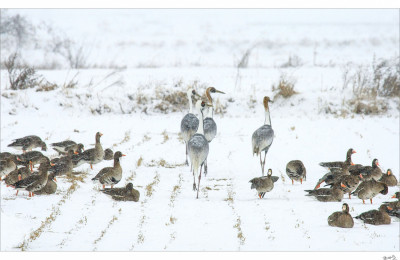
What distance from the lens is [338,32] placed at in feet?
177

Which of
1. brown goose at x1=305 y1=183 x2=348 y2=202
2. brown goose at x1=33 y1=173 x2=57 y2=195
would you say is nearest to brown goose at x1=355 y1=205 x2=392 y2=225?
brown goose at x1=305 y1=183 x2=348 y2=202

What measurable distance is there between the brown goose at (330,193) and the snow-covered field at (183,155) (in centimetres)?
16

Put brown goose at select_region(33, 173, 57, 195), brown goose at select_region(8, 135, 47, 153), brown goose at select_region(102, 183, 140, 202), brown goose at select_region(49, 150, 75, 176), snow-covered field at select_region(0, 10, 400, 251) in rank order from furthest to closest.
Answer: brown goose at select_region(8, 135, 47, 153) → brown goose at select_region(49, 150, 75, 176) → brown goose at select_region(33, 173, 57, 195) → brown goose at select_region(102, 183, 140, 202) → snow-covered field at select_region(0, 10, 400, 251)

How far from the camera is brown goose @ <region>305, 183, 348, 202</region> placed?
32.0ft

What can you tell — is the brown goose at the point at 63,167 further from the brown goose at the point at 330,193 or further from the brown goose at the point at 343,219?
the brown goose at the point at 343,219

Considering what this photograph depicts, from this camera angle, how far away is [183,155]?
1480cm

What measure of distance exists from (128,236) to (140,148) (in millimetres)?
7888

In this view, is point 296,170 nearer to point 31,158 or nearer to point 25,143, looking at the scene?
point 31,158

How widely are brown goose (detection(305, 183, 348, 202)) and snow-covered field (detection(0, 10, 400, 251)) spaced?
16 cm

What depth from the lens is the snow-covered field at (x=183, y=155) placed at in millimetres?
7699

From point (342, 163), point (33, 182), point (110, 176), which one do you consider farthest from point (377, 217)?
point (33, 182)

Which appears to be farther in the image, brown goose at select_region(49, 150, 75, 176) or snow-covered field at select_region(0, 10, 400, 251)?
brown goose at select_region(49, 150, 75, 176)

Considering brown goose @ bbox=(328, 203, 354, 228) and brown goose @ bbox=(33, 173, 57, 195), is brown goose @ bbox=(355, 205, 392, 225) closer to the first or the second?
brown goose @ bbox=(328, 203, 354, 228)

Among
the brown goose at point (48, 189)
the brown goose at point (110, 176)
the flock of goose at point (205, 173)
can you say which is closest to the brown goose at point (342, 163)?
the flock of goose at point (205, 173)
